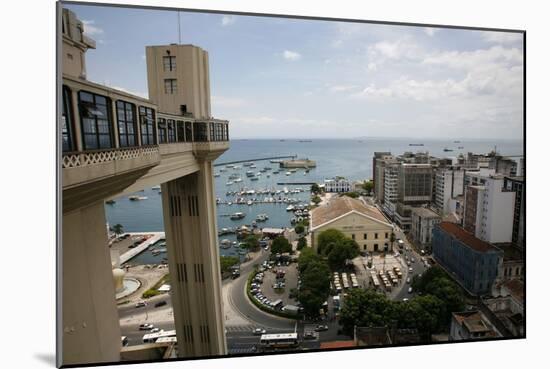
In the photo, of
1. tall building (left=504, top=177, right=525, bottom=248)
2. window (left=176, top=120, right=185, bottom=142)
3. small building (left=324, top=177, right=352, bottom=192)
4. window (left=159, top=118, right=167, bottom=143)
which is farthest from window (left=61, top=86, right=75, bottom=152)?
small building (left=324, top=177, right=352, bottom=192)

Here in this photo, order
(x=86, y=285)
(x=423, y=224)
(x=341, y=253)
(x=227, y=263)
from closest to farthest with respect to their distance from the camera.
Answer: (x=86, y=285) < (x=423, y=224) < (x=341, y=253) < (x=227, y=263)

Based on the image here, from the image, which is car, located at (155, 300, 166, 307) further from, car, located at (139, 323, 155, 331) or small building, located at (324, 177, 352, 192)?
small building, located at (324, 177, 352, 192)

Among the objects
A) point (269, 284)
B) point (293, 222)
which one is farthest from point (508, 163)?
point (293, 222)

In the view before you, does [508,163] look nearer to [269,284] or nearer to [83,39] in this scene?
[83,39]

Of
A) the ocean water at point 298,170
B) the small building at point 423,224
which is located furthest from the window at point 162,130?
the small building at point 423,224

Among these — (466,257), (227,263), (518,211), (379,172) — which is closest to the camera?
(518,211)

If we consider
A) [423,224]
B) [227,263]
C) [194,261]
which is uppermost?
[194,261]

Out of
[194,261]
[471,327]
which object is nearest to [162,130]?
[194,261]

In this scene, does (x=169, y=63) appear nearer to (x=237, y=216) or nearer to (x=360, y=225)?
(x=360, y=225)
